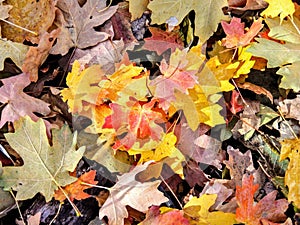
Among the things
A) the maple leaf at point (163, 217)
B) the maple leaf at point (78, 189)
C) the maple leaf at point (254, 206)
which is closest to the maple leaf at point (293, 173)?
the maple leaf at point (254, 206)

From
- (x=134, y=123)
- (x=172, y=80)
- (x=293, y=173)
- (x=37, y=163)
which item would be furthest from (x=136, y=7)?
(x=293, y=173)

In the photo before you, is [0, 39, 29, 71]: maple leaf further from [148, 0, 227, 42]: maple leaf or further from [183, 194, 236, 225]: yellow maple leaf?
[183, 194, 236, 225]: yellow maple leaf

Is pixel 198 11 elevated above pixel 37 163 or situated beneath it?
elevated above

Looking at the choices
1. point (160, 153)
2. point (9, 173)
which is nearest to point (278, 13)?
point (160, 153)

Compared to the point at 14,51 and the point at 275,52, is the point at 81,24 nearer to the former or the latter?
the point at 14,51

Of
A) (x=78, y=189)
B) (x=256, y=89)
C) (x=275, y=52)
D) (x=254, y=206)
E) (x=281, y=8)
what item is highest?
(x=281, y=8)
